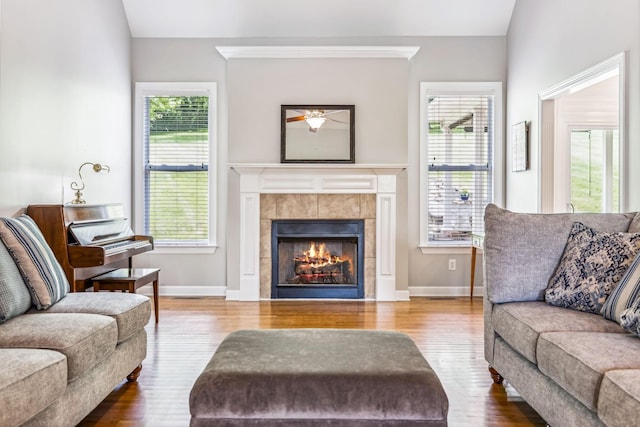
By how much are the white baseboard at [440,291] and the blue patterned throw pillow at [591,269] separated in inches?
105

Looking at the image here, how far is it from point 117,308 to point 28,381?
84 cm

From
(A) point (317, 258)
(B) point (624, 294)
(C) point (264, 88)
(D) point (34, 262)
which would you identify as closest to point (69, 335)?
(D) point (34, 262)

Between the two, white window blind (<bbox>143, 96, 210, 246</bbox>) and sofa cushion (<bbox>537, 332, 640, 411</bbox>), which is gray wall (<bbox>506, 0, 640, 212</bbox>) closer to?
sofa cushion (<bbox>537, 332, 640, 411</bbox>)

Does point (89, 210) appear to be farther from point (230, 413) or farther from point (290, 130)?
point (230, 413)

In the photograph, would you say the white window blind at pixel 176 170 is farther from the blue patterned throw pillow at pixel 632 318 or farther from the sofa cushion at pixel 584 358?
the blue patterned throw pillow at pixel 632 318

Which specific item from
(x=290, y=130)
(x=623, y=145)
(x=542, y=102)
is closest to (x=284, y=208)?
(x=290, y=130)

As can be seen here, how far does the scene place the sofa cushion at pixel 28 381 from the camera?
154 centimetres

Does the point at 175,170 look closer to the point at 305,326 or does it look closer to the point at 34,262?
the point at 305,326

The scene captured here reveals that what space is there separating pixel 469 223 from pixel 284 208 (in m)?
2.16

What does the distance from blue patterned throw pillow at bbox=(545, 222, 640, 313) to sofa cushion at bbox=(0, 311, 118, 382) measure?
2.34 meters

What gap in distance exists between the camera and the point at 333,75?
5000mm

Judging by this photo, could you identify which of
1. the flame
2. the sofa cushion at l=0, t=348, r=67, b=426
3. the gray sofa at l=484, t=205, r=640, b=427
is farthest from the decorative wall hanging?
the sofa cushion at l=0, t=348, r=67, b=426

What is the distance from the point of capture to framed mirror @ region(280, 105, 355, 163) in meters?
4.98

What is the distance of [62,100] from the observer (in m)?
3.69
